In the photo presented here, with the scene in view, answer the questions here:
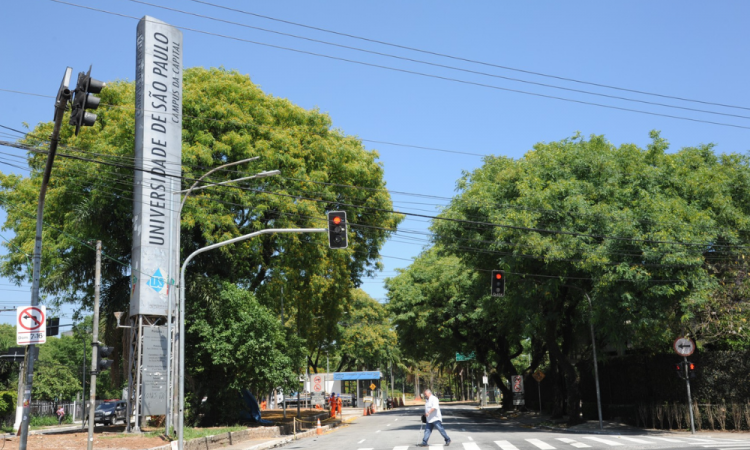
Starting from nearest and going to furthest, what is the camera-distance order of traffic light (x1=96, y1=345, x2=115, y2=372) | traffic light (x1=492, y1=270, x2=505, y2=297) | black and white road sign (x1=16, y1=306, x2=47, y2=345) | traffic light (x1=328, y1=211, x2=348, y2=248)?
black and white road sign (x1=16, y1=306, x2=47, y2=345) < traffic light (x1=96, y1=345, x2=115, y2=372) < traffic light (x1=328, y1=211, x2=348, y2=248) < traffic light (x1=492, y1=270, x2=505, y2=297)

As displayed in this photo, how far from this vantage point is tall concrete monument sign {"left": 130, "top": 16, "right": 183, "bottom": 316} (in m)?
25.4

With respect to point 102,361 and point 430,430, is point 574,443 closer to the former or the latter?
point 430,430

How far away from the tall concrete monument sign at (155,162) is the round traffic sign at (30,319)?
32.6 ft

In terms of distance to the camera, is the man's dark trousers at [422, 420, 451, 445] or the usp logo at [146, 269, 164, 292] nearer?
the man's dark trousers at [422, 420, 451, 445]

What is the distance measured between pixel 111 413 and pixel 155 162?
26.3m

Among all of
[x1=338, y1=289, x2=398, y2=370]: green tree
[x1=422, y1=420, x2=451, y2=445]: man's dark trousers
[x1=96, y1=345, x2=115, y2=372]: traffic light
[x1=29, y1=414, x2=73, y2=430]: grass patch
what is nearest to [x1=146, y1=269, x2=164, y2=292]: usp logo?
[x1=96, y1=345, x2=115, y2=372]: traffic light

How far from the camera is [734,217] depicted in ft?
84.4

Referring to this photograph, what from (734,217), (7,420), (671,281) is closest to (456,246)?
(671,281)

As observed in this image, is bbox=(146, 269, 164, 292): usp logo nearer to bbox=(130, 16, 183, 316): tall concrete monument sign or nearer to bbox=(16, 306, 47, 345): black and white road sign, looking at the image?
bbox=(130, 16, 183, 316): tall concrete monument sign

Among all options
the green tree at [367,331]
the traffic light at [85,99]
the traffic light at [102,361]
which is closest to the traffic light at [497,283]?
the traffic light at [102,361]

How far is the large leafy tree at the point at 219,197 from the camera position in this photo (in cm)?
2881

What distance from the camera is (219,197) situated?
1145 inches

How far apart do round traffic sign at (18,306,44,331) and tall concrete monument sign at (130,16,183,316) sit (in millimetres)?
9935

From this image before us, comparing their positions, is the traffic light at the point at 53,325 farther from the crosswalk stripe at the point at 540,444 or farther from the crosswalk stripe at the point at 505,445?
the crosswalk stripe at the point at 540,444
